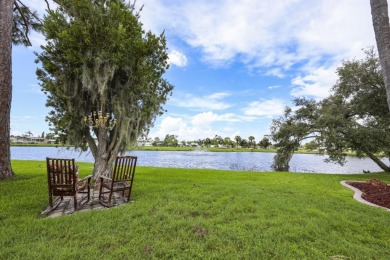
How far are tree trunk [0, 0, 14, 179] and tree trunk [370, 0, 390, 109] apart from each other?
10.3 m

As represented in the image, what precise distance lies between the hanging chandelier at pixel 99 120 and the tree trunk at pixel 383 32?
23.4 ft

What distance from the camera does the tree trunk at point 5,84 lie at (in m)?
7.44

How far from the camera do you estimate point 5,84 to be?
7512 millimetres

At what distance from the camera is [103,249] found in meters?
2.92

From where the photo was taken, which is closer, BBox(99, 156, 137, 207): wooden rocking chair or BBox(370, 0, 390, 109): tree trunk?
BBox(370, 0, 390, 109): tree trunk

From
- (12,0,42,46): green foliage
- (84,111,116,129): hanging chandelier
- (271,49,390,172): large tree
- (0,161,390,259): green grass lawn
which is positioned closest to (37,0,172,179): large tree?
(84,111,116,129): hanging chandelier

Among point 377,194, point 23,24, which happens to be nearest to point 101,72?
point 23,24

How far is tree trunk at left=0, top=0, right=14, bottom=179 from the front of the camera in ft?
24.4

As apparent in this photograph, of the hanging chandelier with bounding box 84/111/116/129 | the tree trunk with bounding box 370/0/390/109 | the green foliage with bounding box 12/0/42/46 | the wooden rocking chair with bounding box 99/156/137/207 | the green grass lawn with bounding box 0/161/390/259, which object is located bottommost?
the green grass lawn with bounding box 0/161/390/259

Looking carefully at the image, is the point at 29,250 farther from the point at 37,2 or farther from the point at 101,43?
the point at 37,2

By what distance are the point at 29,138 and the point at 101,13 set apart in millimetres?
126565

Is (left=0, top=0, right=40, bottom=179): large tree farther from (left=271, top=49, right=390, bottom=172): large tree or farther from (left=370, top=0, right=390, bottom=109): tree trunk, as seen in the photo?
(left=271, top=49, right=390, bottom=172): large tree

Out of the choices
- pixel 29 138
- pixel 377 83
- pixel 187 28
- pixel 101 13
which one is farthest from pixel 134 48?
pixel 29 138

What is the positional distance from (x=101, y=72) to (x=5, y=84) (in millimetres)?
3687
